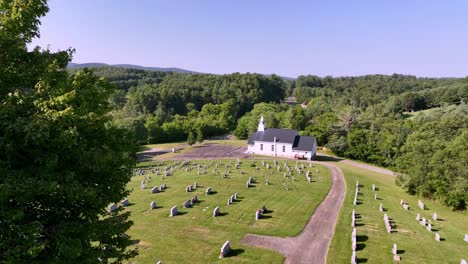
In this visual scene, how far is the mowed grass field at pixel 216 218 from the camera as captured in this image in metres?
21.2

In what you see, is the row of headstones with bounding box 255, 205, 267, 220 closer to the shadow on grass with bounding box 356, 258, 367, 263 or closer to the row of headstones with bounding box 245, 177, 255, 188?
the row of headstones with bounding box 245, 177, 255, 188

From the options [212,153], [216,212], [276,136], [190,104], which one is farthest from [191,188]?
[190,104]

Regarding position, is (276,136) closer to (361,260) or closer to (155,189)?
(155,189)

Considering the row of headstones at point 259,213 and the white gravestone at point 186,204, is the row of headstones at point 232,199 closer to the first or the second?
the row of headstones at point 259,213

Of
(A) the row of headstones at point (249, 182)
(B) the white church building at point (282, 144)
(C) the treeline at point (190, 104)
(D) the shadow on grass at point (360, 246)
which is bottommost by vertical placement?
(D) the shadow on grass at point (360, 246)

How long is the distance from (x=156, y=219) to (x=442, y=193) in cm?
3386

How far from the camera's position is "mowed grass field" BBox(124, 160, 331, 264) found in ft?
69.7

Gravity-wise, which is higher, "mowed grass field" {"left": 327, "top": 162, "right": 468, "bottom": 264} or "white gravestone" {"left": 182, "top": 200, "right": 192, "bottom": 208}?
"white gravestone" {"left": 182, "top": 200, "right": 192, "bottom": 208}

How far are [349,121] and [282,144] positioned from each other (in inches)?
722

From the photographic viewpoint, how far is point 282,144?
62688mm

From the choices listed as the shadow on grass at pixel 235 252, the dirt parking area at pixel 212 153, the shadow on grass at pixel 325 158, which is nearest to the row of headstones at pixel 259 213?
the shadow on grass at pixel 235 252

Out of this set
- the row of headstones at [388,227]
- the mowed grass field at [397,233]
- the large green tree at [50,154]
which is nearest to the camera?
the large green tree at [50,154]

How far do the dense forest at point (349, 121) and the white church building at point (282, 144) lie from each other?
7387 millimetres

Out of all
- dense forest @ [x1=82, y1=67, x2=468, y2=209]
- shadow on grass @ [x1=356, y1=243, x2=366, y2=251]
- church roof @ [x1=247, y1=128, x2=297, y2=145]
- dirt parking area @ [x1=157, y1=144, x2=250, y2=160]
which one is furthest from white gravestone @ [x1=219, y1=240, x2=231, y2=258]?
church roof @ [x1=247, y1=128, x2=297, y2=145]
